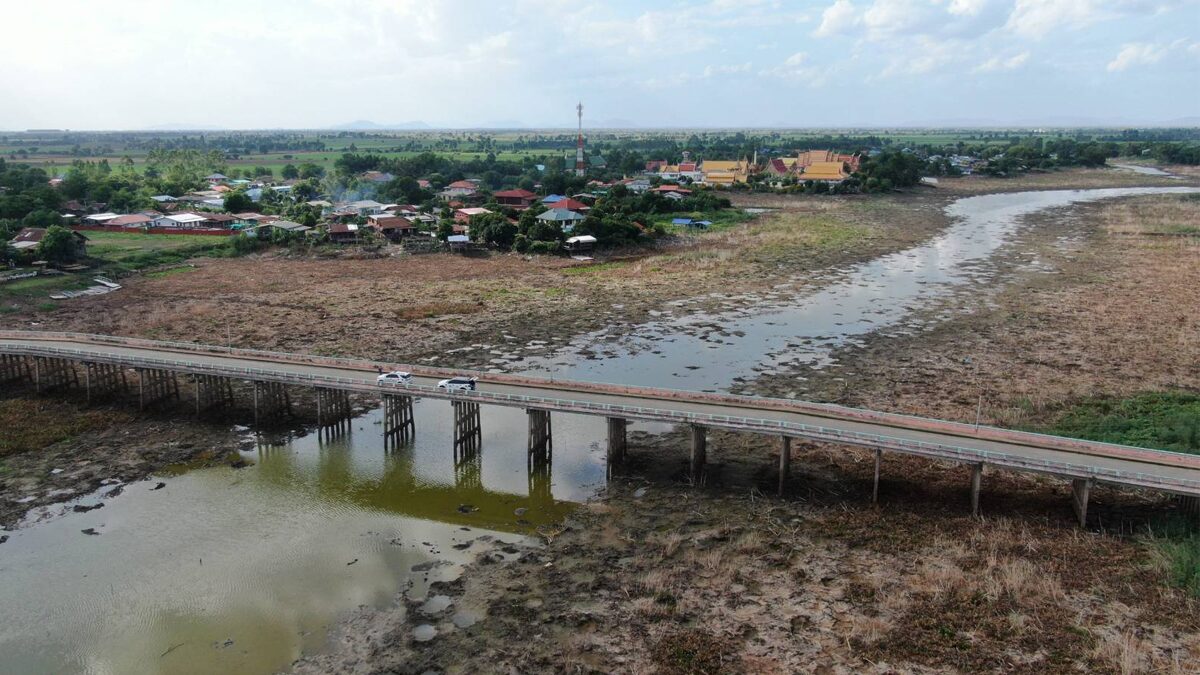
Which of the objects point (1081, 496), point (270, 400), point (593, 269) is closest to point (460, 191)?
point (593, 269)

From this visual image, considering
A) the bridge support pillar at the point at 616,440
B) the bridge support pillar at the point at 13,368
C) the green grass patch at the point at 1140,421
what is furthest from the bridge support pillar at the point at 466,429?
the bridge support pillar at the point at 13,368

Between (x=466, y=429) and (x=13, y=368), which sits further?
(x=13, y=368)

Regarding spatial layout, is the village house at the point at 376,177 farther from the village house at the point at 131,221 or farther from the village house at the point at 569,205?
the village house at the point at 569,205

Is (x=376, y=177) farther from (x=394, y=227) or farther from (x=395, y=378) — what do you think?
(x=395, y=378)

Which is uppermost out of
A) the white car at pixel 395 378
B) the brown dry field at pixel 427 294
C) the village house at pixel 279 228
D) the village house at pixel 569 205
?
the village house at pixel 569 205

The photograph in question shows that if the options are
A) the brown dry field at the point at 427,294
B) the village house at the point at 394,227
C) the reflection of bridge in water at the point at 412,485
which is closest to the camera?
the reflection of bridge in water at the point at 412,485

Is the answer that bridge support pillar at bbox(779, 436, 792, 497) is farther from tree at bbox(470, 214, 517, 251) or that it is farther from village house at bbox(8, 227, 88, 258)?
village house at bbox(8, 227, 88, 258)

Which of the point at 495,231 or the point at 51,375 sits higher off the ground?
the point at 495,231
